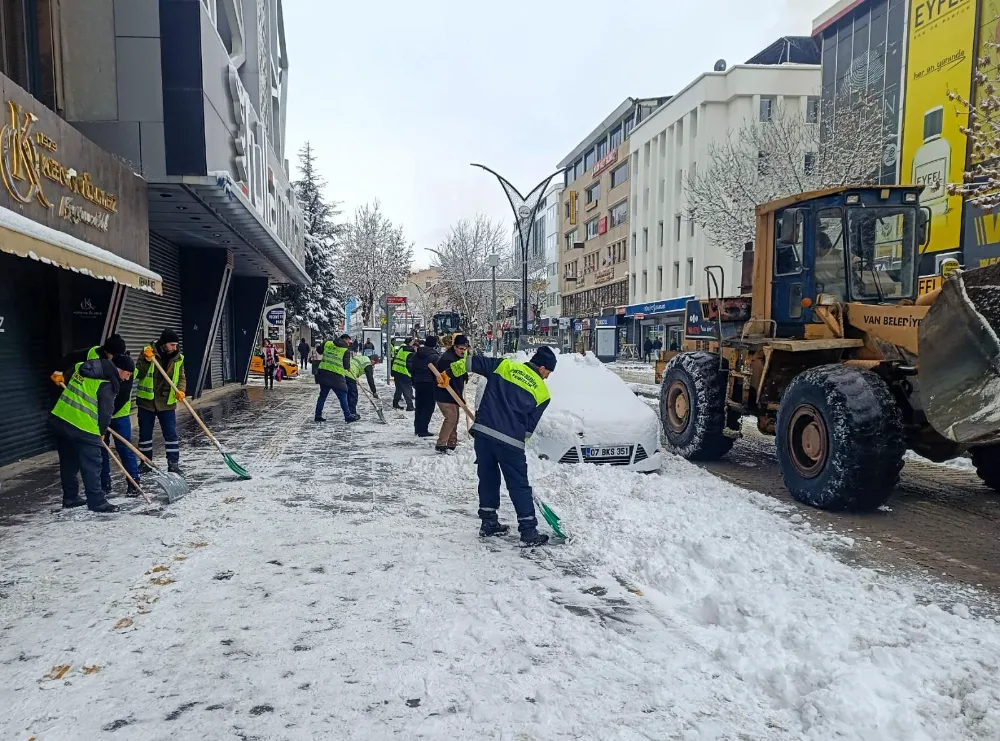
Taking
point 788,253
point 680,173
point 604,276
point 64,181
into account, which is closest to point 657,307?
point 680,173

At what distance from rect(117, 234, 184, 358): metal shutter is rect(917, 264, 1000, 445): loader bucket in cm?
1212

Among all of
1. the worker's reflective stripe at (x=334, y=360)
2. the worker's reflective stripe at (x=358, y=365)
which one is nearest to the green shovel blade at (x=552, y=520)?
the worker's reflective stripe at (x=334, y=360)

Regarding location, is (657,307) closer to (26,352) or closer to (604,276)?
(604,276)

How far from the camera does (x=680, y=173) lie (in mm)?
38750

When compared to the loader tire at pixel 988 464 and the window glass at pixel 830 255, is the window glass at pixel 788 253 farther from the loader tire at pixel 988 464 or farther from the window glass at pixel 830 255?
the loader tire at pixel 988 464

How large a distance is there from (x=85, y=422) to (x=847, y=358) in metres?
7.26

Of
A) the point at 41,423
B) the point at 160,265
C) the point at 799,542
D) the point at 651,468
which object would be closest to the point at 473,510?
the point at 651,468

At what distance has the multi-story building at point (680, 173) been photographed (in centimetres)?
3425

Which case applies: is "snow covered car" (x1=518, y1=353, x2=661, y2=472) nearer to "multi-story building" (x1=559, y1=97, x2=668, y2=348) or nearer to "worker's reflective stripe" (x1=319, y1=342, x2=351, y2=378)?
"worker's reflective stripe" (x1=319, y1=342, x2=351, y2=378)

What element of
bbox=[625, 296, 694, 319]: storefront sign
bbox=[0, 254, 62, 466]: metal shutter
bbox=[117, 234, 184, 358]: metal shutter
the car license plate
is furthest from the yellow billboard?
bbox=[0, 254, 62, 466]: metal shutter

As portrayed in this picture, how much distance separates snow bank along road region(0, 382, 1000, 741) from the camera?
2846 mm

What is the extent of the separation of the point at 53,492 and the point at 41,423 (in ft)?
10.5

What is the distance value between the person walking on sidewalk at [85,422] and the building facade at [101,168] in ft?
3.96

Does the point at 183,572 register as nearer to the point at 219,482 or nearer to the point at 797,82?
the point at 219,482
